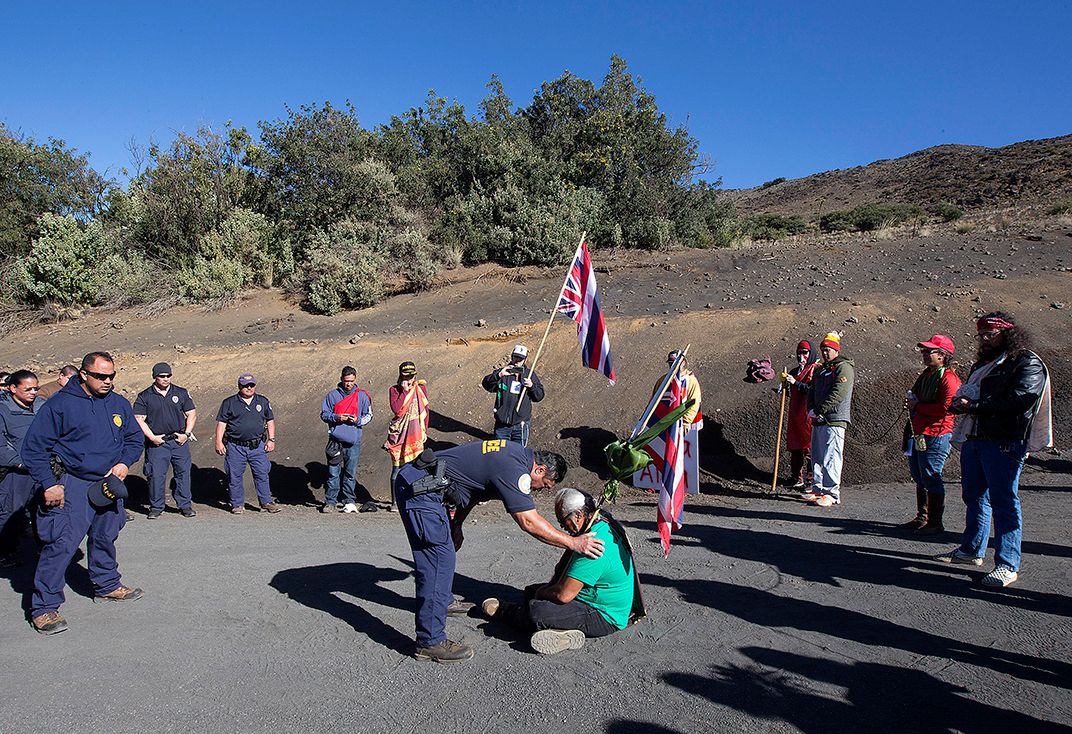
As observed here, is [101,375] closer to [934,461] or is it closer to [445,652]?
[445,652]

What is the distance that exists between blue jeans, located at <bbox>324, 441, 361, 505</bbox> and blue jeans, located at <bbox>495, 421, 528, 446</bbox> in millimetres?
1971

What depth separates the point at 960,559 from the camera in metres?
6.28

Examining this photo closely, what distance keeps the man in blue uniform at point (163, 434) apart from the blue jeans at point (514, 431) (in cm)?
416

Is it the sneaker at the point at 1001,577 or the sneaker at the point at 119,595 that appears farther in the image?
the sneaker at the point at 119,595

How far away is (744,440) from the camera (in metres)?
10.8

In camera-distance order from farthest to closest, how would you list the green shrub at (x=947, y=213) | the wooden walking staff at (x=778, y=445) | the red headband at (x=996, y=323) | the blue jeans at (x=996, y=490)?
the green shrub at (x=947, y=213)
the wooden walking staff at (x=778, y=445)
the red headband at (x=996, y=323)
the blue jeans at (x=996, y=490)

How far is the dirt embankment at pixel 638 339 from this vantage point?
11.1 metres

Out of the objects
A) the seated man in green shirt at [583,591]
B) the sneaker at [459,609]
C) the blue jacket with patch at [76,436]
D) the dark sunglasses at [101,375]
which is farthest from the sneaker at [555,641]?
the dark sunglasses at [101,375]

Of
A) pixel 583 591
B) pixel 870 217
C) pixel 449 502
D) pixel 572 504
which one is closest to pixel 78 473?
pixel 449 502

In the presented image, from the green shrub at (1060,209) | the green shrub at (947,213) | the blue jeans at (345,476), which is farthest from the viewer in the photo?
the green shrub at (947,213)

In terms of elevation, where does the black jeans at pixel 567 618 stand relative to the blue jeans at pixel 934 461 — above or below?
below

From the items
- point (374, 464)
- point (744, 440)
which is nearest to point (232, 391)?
point (374, 464)

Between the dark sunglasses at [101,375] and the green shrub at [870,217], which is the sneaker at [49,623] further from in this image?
the green shrub at [870,217]

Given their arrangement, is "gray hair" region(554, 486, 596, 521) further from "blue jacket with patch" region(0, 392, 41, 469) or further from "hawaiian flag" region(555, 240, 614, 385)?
"blue jacket with patch" region(0, 392, 41, 469)
